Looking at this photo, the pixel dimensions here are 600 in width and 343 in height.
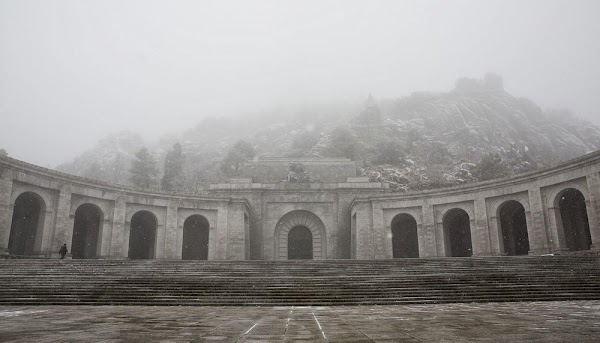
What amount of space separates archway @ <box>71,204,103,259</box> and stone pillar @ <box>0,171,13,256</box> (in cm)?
632

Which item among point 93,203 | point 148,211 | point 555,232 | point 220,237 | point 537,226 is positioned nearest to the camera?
point 555,232

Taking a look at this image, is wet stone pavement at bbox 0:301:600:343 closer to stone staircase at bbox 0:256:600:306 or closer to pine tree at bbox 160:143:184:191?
stone staircase at bbox 0:256:600:306

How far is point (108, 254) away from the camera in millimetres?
27281

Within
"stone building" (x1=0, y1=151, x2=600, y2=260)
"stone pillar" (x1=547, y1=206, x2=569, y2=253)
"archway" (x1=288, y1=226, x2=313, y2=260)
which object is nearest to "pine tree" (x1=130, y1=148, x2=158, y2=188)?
"stone building" (x1=0, y1=151, x2=600, y2=260)

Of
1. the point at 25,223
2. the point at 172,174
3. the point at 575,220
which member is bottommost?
the point at 575,220

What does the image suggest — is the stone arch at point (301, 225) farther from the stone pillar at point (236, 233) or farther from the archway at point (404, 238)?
the archway at point (404, 238)

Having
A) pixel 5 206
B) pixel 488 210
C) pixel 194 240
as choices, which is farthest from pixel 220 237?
pixel 488 210

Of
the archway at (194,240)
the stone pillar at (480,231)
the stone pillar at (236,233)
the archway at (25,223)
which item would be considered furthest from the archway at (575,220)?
the archway at (25,223)

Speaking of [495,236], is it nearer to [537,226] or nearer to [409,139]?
[537,226]

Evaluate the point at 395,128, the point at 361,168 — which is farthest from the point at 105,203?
the point at 395,128

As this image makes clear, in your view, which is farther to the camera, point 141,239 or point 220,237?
point 141,239

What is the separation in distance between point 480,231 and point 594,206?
24.1 feet

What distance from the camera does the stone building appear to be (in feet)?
79.5

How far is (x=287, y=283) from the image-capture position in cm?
1516
